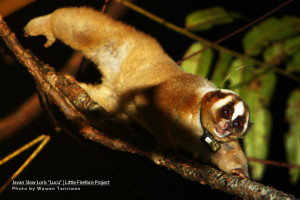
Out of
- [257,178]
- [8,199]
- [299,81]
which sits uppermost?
[299,81]

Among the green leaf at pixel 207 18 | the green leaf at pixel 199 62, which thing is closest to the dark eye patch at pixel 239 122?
the green leaf at pixel 199 62

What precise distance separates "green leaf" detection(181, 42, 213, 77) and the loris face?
479mm

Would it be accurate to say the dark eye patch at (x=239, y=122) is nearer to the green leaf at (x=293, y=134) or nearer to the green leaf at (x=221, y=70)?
the green leaf at (x=221, y=70)

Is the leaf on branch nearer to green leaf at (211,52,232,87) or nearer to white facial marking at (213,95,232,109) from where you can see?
green leaf at (211,52,232,87)

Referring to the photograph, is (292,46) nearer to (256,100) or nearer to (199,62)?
(256,100)

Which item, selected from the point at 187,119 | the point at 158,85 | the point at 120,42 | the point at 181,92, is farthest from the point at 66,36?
the point at 187,119

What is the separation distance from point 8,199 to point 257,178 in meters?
3.30

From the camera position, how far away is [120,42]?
3.48m

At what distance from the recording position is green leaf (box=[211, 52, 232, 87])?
124 inches

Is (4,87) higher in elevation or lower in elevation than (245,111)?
lower

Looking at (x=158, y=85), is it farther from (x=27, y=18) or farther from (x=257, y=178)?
(x=27, y=18)

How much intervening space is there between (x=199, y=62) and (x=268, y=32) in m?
0.85

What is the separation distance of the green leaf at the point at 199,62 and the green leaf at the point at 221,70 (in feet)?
0.40

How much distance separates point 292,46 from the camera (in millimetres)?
3264
